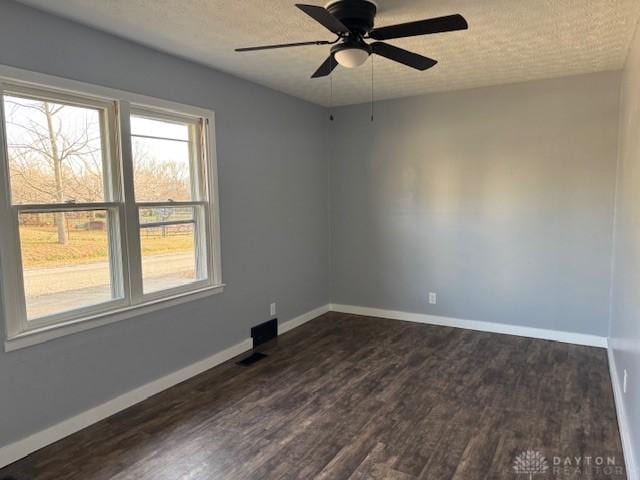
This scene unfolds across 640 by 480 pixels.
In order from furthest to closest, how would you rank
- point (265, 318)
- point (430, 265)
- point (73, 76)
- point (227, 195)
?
point (430, 265), point (265, 318), point (227, 195), point (73, 76)

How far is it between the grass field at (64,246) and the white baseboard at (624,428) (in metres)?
3.21

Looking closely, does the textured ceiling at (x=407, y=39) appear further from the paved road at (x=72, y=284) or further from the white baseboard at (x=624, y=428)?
the white baseboard at (x=624, y=428)

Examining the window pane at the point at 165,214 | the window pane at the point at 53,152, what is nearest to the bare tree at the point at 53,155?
the window pane at the point at 53,152

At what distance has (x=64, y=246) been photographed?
2688 millimetres

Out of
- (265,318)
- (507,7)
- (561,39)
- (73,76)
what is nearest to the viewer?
(507,7)

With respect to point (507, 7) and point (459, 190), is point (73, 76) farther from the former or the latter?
point (459, 190)

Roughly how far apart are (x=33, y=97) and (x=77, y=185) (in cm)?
56

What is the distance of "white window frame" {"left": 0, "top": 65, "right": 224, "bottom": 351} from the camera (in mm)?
2383

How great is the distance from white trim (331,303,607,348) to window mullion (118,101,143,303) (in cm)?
293

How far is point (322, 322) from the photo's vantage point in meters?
5.02

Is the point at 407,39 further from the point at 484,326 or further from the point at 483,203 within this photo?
the point at 484,326

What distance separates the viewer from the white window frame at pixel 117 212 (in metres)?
2.38

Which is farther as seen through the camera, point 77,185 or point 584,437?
point 77,185

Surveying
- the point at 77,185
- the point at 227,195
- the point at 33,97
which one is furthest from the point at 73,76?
the point at 227,195
